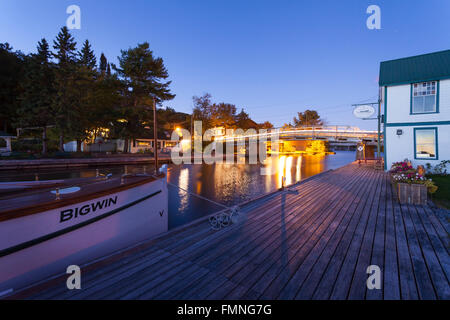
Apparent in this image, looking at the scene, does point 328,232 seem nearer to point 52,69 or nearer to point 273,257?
point 273,257

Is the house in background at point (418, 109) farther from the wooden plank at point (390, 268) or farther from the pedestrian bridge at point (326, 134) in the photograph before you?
the pedestrian bridge at point (326, 134)

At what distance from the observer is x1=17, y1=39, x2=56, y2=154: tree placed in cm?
2056

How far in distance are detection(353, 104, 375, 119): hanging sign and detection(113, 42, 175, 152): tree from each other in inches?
916

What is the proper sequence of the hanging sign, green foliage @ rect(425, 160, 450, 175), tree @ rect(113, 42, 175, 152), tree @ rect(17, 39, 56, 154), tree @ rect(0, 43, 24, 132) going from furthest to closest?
tree @ rect(0, 43, 24, 132) → tree @ rect(113, 42, 175, 152) → tree @ rect(17, 39, 56, 154) → the hanging sign → green foliage @ rect(425, 160, 450, 175)

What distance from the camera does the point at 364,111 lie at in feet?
50.3

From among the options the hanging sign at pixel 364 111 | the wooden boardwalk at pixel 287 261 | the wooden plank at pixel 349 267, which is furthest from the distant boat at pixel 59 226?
the hanging sign at pixel 364 111

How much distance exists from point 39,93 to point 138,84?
10385mm

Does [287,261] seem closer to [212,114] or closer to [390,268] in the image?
[390,268]

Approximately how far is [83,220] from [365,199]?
7.91 metres

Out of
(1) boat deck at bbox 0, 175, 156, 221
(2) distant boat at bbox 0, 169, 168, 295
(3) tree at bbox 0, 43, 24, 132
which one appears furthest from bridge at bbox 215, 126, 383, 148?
(3) tree at bbox 0, 43, 24, 132

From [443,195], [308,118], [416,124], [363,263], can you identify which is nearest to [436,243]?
[363,263]

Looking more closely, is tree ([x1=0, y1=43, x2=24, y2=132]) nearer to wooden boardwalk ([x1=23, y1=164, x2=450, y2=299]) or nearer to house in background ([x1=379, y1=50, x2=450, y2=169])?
wooden boardwalk ([x1=23, y1=164, x2=450, y2=299])

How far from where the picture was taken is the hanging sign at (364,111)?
15.0m
